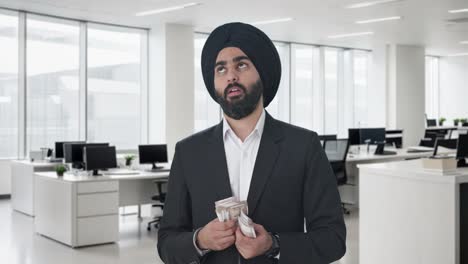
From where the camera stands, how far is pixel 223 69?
4.49ft

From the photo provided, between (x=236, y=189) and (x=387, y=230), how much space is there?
3.42 m

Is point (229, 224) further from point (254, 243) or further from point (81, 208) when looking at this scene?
point (81, 208)

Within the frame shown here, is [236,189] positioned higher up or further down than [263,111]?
further down

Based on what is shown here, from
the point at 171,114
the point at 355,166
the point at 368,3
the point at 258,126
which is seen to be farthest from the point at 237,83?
the point at 171,114

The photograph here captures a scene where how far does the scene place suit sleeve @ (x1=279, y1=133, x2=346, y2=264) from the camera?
1328 mm

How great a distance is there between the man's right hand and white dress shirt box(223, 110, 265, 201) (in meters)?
0.14

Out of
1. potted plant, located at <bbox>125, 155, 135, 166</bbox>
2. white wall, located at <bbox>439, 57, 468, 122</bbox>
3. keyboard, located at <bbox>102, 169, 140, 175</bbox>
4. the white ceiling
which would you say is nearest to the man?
keyboard, located at <bbox>102, 169, 140, 175</bbox>

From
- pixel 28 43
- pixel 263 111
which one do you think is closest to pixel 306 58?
pixel 28 43

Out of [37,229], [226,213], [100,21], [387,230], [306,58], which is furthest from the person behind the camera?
[306,58]

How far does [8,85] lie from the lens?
10594mm

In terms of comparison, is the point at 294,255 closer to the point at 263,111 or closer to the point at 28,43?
the point at 263,111

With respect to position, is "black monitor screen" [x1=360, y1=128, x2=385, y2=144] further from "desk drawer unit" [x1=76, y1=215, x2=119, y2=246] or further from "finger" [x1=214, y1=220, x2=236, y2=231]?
"finger" [x1=214, y1=220, x2=236, y2=231]

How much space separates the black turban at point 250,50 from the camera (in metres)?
1.37

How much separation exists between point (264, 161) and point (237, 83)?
205mm
